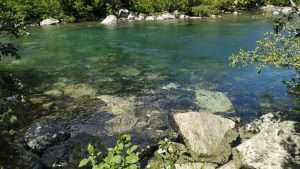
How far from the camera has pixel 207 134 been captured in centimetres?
1093

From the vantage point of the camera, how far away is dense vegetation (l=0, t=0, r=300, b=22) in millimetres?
52781

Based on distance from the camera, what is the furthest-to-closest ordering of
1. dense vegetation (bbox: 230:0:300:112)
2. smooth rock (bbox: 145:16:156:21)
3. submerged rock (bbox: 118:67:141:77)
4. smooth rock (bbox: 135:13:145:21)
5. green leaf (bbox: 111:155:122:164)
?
smooth rock (bbox: 135:13:145:21) < smooth rock (bbox: 145:16:156:21) < submerged rock (bbox: 118:67:141:77) < dense vegetation (bbox: 230:0:300:112) < green leaf (bbox: 111:155:122:164)

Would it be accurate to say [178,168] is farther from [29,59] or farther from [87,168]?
[29,59]

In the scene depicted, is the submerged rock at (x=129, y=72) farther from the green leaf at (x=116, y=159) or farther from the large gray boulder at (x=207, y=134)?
the green leaf at (x=116, y=159)

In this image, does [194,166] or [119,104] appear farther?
[119,104]

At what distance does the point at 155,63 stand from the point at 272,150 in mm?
13866

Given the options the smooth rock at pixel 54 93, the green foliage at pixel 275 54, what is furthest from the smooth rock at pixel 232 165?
the smooth rock at pixel 54 93

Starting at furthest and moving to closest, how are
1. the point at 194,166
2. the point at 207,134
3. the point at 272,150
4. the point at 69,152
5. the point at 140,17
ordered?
the point at 140,17 → the point at 207,134 → the point at 69,152 → the point at 194,166 → the point at 272,150

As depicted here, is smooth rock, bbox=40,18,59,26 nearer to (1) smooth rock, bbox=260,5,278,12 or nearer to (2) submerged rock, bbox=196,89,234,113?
(1) smooth rock, bbox=260,5,278,12

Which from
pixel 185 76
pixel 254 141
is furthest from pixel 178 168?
pixel 185 76

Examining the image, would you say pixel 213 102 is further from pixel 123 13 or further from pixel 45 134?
pixel 123 13

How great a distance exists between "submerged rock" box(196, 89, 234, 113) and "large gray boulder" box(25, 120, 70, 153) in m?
5.41

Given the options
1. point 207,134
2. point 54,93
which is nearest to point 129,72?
point 54,93

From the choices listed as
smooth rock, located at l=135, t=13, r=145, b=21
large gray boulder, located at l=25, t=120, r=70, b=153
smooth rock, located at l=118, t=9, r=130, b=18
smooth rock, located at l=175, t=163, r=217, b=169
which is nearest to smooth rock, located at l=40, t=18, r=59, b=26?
smooth rock, located at l=118, t=9, r=130, b=18
